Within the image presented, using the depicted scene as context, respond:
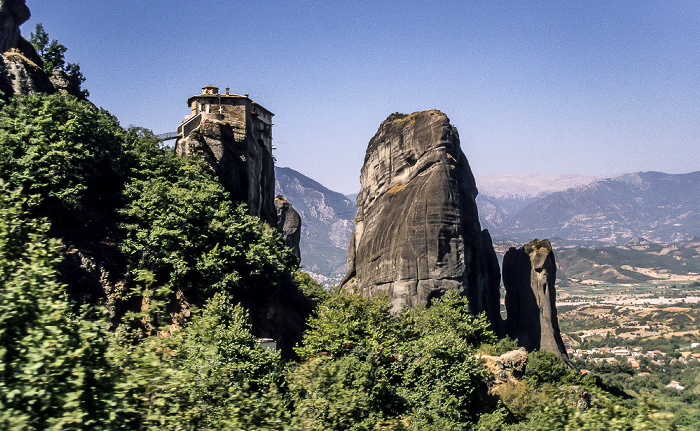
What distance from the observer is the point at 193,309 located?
1454 centimetres

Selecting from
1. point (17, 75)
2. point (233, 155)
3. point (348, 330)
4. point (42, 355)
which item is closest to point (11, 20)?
point (17, 75)

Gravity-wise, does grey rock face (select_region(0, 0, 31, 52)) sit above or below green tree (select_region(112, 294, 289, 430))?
above

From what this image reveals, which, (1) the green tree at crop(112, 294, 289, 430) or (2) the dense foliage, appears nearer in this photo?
(2) the dense foliage

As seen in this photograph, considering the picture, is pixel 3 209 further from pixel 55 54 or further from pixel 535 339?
pixel 535 339

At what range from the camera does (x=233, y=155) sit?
5259cm

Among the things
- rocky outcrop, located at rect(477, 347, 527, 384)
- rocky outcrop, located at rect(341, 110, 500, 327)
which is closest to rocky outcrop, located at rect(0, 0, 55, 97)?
rocky outcrop, located at rect(477, 347, 527, 384)

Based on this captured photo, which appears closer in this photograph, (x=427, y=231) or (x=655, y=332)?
(x=427, y=231)

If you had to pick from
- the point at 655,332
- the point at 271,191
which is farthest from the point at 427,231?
the point at 655,332

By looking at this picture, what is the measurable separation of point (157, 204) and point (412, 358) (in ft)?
62.2

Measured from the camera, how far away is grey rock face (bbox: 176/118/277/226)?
4916 cm

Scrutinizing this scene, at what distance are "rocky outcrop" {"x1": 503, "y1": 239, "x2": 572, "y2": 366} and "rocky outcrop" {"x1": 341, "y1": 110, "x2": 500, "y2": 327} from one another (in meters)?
2.88

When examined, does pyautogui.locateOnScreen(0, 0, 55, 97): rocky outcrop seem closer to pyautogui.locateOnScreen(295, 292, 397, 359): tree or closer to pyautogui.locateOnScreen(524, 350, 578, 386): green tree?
pyautogui.locateOnScreen(295, 292, 397, 359): tree

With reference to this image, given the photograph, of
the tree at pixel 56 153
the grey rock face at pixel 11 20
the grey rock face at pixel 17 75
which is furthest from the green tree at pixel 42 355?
the grey rock face at pixel 11 20

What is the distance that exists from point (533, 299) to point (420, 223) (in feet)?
76.1
